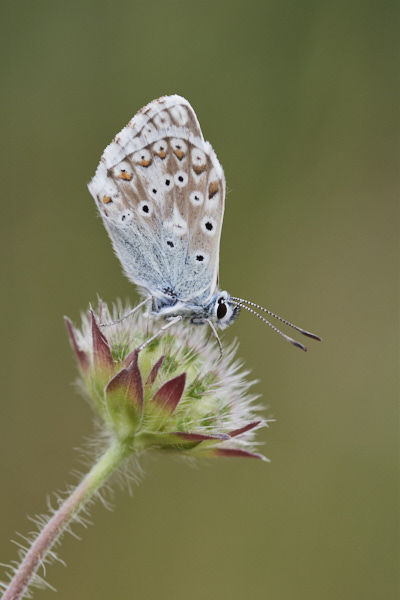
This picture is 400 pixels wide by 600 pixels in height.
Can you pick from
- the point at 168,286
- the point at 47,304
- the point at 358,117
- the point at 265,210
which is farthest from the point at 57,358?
the point at 358,117

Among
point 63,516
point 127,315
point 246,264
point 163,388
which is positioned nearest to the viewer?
point 63,516

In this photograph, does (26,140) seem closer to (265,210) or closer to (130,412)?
(265,210)

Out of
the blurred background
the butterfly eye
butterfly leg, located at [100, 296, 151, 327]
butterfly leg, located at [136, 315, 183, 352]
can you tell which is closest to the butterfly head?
the butterfly eye

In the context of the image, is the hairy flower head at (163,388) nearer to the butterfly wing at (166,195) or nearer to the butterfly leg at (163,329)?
the butterfly leg at (163,329)

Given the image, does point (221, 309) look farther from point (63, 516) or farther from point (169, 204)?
point (63, 516)

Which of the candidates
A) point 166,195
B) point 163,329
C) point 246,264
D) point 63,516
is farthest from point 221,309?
point 246,264

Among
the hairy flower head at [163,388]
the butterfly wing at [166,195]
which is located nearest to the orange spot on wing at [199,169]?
the butterfly wing at [166,195]

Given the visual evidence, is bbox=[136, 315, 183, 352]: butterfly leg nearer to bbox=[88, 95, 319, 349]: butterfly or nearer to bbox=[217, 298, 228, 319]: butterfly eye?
bbox=[88, 95, 319, 349]: butterfly
